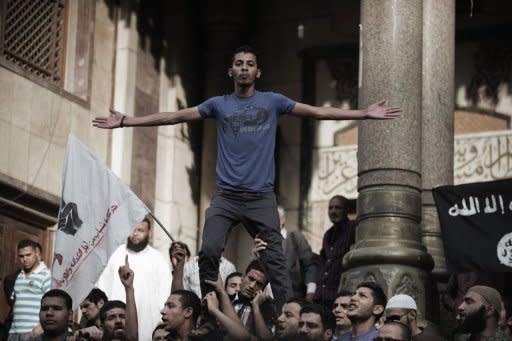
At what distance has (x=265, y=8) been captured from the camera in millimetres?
22609

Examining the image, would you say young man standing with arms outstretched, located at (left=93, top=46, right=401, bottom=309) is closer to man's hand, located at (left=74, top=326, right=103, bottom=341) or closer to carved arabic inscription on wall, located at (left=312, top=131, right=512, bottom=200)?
man's hand, located at (left=74, top=326, right=103, bottom=341)

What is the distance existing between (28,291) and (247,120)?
4.21 m

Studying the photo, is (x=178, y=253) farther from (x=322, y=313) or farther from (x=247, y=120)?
(x=247, y=120)

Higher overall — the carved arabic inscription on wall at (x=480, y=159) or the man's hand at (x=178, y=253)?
the carved arabic inscription on wall at (x=480, y=159)

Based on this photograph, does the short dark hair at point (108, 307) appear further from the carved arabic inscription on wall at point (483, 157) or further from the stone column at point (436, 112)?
the carved arabic inscription on wall at point (483, 157)

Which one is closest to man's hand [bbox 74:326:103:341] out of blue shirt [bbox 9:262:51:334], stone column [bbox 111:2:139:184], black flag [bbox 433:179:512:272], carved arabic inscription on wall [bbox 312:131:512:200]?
Answer: blue shirt [bbox 9:262:51:334]

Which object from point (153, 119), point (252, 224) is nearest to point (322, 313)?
point (252, 224)

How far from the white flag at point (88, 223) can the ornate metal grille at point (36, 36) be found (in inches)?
185

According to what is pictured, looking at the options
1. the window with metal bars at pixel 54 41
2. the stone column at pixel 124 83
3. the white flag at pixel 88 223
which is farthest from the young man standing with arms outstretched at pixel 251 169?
the stone column at pixel 124 83

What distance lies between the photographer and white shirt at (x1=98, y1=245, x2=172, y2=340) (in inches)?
606

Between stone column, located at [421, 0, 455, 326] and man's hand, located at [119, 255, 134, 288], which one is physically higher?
stone column, located at [421, 0, 455, 326]

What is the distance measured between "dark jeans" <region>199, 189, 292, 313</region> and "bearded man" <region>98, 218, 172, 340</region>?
360 centimetres

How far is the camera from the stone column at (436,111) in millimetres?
16469

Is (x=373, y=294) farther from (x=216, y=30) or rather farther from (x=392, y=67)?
(x=216, y=30)
